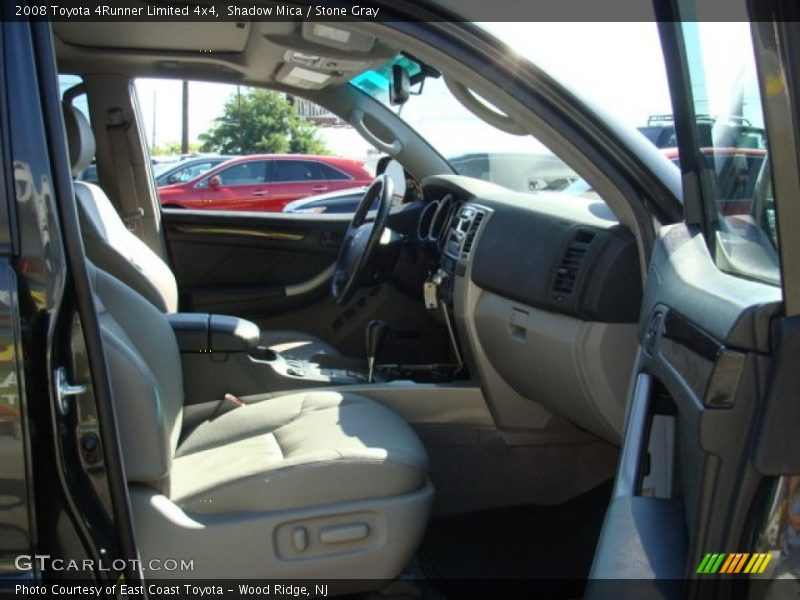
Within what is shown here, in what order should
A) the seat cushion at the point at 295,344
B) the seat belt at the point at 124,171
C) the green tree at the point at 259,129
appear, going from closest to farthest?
the seat cushion at the point at 295,344
the seat belt at the point at 124,171
the green tree at the point at 259,129

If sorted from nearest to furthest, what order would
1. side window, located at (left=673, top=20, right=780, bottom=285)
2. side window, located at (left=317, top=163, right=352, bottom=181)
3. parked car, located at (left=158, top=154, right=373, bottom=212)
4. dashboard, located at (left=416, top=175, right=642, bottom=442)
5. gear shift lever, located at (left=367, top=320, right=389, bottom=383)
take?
side window, located at (left=673, top=20, right=780, bottom=285)
dashboard, located at (left=416, top=175, right=642, bottom=442)
gear shift lever, located at (left=367, top=320, right=389, bottom=383)
parked car, located at (left=158, top=154, right=373, bottom=212)
side window, located at (left=317, top=163, right=352, bottom=181)

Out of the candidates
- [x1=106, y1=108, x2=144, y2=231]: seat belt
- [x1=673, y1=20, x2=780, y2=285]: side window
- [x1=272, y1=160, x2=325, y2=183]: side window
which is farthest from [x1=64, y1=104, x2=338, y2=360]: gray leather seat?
[x1=272, y1=160, x2=325, y2=183]: side window

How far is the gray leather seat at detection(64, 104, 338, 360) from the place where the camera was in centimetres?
256

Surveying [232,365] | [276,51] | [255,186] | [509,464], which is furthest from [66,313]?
[255,186]

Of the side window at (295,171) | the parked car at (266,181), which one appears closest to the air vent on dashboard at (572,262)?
the parked car at (266,181)

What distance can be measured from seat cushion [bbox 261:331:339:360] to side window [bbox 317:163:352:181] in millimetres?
5134

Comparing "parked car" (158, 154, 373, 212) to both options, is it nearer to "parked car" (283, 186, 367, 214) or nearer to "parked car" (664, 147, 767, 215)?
"parked car" (283, 186, 367, 214)

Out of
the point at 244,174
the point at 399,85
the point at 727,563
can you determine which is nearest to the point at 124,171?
the point at 399,85

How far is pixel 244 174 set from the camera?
7.68m

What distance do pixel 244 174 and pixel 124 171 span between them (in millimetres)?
3655

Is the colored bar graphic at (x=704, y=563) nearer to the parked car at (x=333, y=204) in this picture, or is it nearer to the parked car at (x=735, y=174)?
the parked car at (x=735, y=174)

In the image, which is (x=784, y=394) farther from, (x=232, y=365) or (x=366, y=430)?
(x=232, y=365)

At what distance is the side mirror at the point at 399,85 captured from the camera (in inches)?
127

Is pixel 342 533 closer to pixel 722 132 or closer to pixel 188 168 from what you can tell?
pixel 722 132
